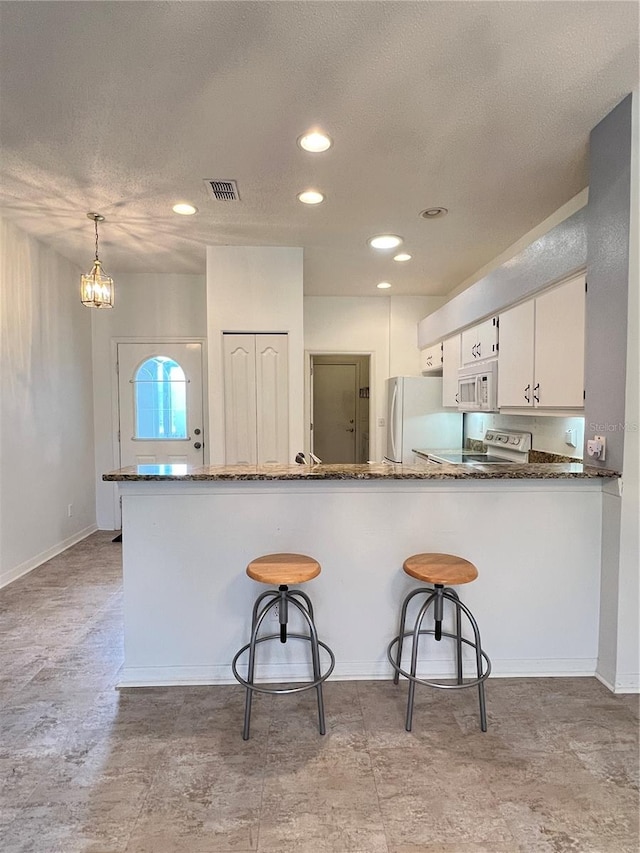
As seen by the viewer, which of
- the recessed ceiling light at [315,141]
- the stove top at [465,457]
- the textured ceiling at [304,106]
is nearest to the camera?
the textured ceiling at [304,106]

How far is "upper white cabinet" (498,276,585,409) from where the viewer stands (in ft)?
7.17

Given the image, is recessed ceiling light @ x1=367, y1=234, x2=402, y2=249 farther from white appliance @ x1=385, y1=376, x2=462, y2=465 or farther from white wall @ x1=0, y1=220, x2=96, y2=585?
white wall @ x1=0, y1=220, x2=96, y2=585

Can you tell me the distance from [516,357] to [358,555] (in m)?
1.66

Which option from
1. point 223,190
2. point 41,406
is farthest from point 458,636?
point 41,406

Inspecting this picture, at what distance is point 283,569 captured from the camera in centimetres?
177

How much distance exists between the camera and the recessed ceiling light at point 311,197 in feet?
8.33

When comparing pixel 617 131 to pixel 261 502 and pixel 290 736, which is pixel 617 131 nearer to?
pixel 261 502

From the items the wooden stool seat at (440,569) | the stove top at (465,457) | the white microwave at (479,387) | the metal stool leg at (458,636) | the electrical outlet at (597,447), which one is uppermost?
the white microwave at (479,387)

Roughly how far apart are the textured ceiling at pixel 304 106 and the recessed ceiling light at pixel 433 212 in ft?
0.22

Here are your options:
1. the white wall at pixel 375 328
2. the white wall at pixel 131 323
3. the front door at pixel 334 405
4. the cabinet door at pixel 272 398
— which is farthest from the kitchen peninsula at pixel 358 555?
the front door at pixel 334 405

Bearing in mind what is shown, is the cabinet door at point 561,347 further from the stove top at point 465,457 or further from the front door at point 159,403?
the front door at point 159,403

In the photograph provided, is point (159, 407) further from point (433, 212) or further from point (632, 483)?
point (632, 483)

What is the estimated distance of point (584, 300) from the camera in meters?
2.12

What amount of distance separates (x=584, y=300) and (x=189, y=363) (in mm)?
3646
